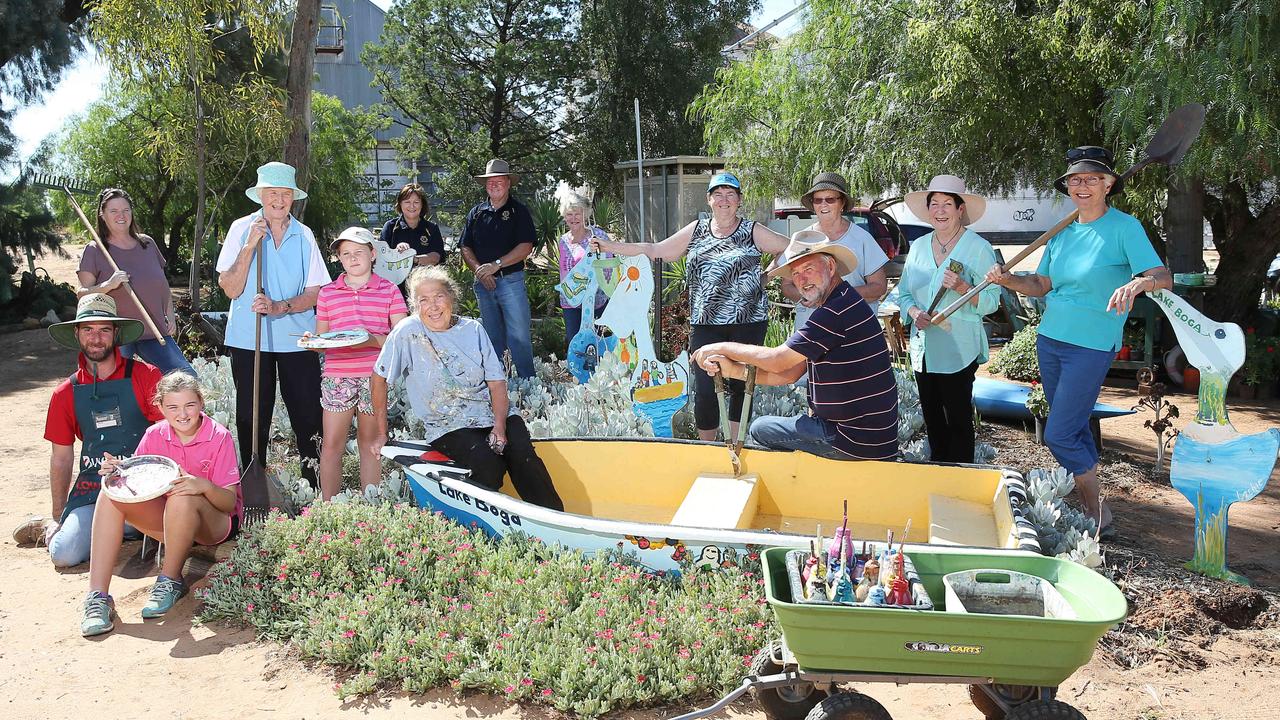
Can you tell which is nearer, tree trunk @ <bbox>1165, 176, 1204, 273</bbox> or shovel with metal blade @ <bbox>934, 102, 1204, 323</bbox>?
shovel with metal blade @ <bbox>934, 102, 1204, 323</bbox>

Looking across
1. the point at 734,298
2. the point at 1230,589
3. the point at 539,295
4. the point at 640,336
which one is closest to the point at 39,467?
the point at 640,336

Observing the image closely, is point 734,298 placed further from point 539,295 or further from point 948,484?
point 539,295

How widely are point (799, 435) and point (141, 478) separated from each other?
320 cm

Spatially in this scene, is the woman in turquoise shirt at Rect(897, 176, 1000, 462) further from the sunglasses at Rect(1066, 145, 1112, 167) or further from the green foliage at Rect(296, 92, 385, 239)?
the green foliage at Rect(296, 92, 385, 239)

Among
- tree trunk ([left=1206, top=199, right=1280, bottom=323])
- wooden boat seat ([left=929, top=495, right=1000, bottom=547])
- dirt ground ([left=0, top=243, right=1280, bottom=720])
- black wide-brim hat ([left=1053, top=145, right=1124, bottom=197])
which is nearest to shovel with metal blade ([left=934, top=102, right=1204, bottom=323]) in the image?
black wide-brim hat ([left=1053, top=145, right=1124, bottom=197])

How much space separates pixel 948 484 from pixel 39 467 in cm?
666

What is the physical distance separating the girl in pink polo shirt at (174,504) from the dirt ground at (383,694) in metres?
0.13

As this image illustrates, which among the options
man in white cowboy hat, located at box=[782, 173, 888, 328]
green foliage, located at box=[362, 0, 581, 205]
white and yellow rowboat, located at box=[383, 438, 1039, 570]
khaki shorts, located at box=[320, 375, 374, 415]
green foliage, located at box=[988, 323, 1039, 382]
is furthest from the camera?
green foliage, located at box=[362, 0, 581, 205]

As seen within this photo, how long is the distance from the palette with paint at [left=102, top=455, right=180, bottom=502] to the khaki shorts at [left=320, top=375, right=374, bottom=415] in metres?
0.92

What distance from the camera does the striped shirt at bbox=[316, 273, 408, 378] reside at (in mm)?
5457

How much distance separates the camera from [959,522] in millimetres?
4602

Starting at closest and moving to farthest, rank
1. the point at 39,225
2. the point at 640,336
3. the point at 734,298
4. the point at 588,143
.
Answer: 1. the point at 734,298
2. the point at 640,336
3. the point at 39,225
4. the point at 588,143

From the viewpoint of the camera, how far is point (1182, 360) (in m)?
9.61

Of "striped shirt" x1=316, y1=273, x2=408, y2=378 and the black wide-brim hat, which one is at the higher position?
the black wide-brim hat
